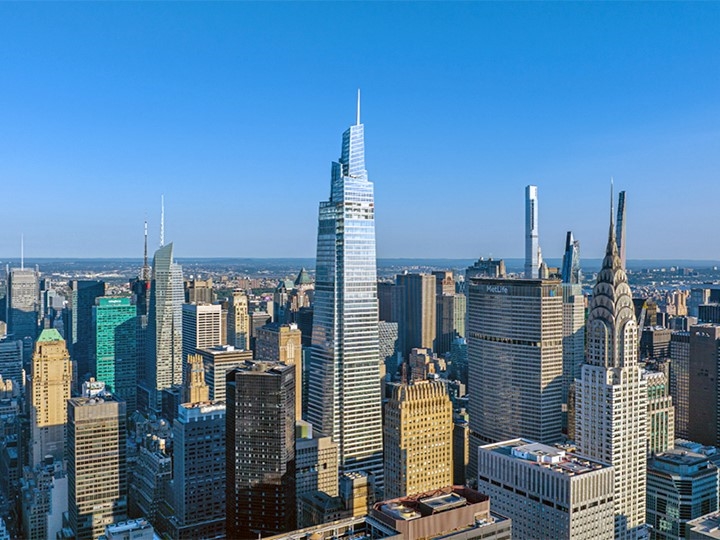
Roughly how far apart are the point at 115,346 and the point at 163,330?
22.3 feet

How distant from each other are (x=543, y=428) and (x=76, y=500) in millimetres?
33560

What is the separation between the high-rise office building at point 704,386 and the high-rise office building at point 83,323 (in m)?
65.5

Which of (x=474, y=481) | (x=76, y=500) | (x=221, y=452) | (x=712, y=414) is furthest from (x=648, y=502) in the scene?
(x=76, y=500)

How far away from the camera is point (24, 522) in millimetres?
49250

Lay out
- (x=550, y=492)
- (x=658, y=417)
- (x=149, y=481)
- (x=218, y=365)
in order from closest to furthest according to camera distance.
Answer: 1. (x=550, y=492)
2. (x=658, y=417)
3. (x=149, y=481)
4. (x=218, y=365)

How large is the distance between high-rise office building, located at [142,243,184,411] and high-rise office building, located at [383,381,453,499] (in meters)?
40.6

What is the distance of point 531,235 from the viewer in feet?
246

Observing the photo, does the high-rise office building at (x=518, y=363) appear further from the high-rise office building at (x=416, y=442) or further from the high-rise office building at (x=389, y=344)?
the high-rise office building at (x=389, y=344)

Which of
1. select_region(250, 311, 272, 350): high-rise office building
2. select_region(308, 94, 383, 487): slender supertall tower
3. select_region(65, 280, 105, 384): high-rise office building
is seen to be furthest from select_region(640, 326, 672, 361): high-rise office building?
select_region(65, 280, 105, 384): high-rise office building

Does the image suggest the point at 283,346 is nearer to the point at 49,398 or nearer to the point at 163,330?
the point at 49,398

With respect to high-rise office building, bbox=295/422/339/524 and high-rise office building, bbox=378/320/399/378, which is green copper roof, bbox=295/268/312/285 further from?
high-rise office building, bbox=295/422/339/524

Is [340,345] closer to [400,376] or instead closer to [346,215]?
[346,215]

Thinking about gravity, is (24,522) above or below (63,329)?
below

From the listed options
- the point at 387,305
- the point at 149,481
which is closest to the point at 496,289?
the point at 149,481
